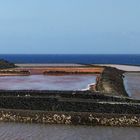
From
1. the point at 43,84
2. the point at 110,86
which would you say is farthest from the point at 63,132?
the point at 43,84

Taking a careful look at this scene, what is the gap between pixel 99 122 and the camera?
1481 cm

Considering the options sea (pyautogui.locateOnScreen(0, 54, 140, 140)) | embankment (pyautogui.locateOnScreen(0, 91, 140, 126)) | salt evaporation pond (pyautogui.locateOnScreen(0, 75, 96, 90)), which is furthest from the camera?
salt evaporation pond (pyautogui.locateOnScreen(0, 75, 96, 90))

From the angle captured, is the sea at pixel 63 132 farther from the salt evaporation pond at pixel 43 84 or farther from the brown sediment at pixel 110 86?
the salt evaporation pond at pixel 43 84

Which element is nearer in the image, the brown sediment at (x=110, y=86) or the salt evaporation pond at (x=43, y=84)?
the brown sediment at (x=110, y=86)

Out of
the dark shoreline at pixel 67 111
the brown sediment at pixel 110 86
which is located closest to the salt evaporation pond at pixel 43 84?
the brown sediment at pixel 110 86

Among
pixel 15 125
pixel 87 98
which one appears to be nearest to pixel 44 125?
pixel 15 125

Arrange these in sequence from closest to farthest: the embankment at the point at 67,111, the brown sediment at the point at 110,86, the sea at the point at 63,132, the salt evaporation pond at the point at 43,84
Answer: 1. the sea at the point at 63,132
2. the embankment at the point at 67,111
3. the brown sediment at the point at 110,86
4. the salt evaporation pond at the point at 43,84

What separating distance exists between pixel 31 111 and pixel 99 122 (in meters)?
2.28

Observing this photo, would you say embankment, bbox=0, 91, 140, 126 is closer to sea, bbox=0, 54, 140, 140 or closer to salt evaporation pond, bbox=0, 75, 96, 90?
sea, bbox=0, 54, 140, 140

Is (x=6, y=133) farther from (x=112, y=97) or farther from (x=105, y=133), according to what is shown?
(x=112, y=97)

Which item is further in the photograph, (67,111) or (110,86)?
(110,86)

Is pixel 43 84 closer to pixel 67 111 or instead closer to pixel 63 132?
pixel 67 111

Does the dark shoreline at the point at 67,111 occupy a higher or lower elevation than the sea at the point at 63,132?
higher

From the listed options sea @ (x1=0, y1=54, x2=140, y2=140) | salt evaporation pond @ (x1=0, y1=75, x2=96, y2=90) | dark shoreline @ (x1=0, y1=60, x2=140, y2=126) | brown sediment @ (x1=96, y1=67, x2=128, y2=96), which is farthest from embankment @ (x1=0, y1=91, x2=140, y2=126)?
salt evaporation pond @ (x1=0, y1=75, x2=96, y2=90)
